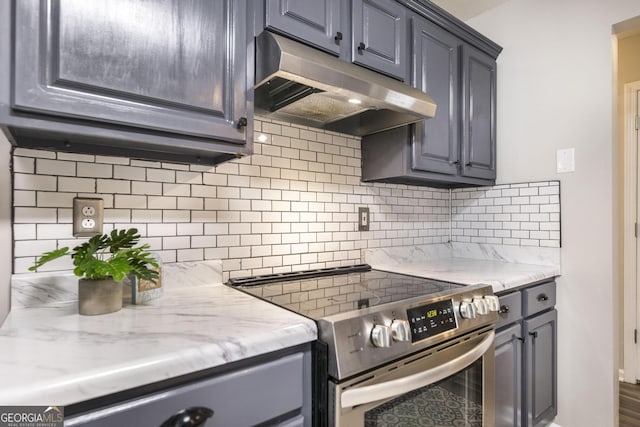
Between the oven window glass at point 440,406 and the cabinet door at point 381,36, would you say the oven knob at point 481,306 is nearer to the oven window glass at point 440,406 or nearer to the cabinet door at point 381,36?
the oven window glass at point 440,406

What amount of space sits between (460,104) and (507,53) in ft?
1.97

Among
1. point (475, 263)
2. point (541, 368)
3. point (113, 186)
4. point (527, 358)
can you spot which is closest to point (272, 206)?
point (113, 186)

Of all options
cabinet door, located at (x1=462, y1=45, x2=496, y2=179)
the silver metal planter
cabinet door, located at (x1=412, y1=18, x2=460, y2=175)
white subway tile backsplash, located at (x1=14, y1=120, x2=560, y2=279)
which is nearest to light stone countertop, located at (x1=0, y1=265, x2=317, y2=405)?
the silver metal planter

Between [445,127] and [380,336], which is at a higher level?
[445,127]

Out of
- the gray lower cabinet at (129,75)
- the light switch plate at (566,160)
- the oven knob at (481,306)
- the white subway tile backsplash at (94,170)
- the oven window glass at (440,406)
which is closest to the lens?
the gray lower cabinet at (129,75)

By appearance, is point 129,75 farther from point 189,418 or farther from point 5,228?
point 189,418

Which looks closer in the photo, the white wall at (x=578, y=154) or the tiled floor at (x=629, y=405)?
the white wall at (x=578, y=154)

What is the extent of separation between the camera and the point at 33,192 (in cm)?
106

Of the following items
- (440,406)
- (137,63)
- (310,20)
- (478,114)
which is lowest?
(440,406)

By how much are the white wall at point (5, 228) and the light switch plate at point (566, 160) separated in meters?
2.45

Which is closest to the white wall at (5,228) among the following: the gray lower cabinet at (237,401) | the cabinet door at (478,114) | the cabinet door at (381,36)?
the gray lower cabinet at (237,401)

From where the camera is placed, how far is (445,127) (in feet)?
6.10

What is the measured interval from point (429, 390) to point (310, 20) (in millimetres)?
1370

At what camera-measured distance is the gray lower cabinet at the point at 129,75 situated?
2.59 feet
